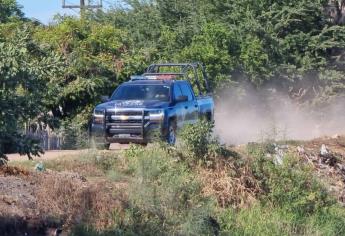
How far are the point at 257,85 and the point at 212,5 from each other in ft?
14.1

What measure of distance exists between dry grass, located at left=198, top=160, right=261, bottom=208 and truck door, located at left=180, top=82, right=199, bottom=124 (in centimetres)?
410

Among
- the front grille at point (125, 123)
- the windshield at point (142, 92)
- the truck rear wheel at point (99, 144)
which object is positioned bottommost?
the truck rear wheel at point (99, 144)

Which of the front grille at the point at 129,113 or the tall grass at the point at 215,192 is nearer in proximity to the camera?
the tall grass at the point at 215,192

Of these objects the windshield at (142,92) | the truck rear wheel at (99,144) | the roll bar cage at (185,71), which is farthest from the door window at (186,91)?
the truck rear wheel at (99,144)

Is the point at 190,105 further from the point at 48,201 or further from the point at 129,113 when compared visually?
the point at 48,201

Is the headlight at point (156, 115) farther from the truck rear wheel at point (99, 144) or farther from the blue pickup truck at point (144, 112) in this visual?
the truck rear wheel at point (99, 144)

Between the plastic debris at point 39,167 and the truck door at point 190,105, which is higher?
the truck door at point 190,105

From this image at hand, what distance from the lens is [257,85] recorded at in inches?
1495

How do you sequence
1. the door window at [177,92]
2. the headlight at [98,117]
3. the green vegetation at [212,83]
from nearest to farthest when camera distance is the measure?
the green vegetation at [212,83] → the headlight at [98,117] → the door window at [177,92]

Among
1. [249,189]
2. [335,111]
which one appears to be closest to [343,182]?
[249,189]

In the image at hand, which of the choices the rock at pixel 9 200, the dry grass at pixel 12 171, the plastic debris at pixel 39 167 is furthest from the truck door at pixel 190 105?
the rock at pixel 9 200

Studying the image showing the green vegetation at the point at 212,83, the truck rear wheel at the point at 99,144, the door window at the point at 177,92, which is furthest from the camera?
the door window at the point at 177,92

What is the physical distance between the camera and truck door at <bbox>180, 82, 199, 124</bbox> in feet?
77.8

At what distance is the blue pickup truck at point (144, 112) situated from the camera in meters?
22.1
